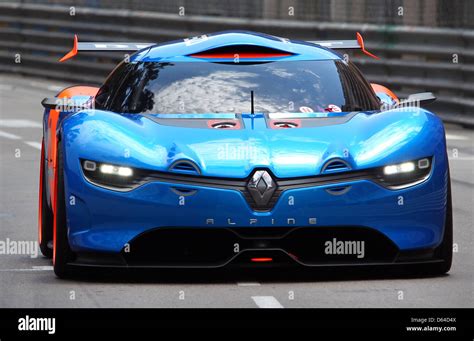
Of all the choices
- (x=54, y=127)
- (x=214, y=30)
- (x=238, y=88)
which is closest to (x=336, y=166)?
(x=238, y=88)

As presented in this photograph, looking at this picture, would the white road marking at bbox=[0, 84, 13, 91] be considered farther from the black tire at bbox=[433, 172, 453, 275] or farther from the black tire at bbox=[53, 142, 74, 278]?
the black tire at bbox=[433, 172, 453, 275]

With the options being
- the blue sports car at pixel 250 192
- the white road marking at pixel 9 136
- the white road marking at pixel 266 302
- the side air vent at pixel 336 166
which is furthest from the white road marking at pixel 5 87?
the white road marking at pixel 266 302

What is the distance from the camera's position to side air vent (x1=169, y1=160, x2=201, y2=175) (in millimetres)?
7059

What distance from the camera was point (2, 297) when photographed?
23.1ft

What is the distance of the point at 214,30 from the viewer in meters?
22.0

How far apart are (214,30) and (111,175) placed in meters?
15.0

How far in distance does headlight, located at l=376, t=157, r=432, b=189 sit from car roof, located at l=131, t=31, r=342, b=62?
1396mm

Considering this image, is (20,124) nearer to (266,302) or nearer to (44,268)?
(44,268)

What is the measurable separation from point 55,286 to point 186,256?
2.22ft

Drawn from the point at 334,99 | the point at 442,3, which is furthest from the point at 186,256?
the point at 442,3

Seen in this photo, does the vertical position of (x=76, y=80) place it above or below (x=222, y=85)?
below

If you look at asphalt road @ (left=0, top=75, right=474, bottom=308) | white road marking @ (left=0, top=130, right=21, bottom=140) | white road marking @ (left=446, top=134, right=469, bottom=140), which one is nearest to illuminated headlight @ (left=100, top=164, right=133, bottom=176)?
asphalt road @ (left=0, top=75, right=474, bottom=308)
